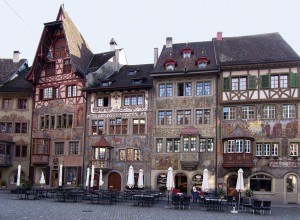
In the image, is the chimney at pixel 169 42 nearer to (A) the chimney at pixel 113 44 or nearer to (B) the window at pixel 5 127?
(A) the chimney at pixel 113 44

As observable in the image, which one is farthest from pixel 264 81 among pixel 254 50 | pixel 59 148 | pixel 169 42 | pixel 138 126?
pixel 59 148

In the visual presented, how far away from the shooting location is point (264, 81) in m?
32.9

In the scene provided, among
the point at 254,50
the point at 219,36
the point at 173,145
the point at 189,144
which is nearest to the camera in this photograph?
the point at 189,144

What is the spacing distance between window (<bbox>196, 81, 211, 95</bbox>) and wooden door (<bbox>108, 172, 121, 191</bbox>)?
988 cm

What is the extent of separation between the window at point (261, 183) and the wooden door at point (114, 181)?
437 inches

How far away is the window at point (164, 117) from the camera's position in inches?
1395

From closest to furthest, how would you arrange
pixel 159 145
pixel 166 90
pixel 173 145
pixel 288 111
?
pixel 288 111, pixel 173 145, pixel 159 145, pixel 166 90

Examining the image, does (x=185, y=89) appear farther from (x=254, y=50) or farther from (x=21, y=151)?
(x=21, y=151)

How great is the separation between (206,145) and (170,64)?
24.6 ft

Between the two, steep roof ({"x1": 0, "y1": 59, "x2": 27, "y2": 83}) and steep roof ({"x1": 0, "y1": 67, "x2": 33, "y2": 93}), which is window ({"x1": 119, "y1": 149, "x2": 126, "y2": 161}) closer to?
steep roof ({"x1": 0, "y1": 67, "x2": 33, "y2": 93})

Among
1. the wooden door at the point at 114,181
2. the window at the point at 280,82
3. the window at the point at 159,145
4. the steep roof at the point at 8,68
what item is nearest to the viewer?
the window at the point at 280,82

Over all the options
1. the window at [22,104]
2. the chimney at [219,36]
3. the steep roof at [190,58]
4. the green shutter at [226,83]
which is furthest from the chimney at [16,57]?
the green shutter at [226,83]

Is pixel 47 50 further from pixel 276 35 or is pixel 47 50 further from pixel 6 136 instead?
pixel 276 35

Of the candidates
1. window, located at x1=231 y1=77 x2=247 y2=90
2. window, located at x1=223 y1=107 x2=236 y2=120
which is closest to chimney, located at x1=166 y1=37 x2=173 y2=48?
window, located at x1=231 y1=77 x2=247 y2=90
